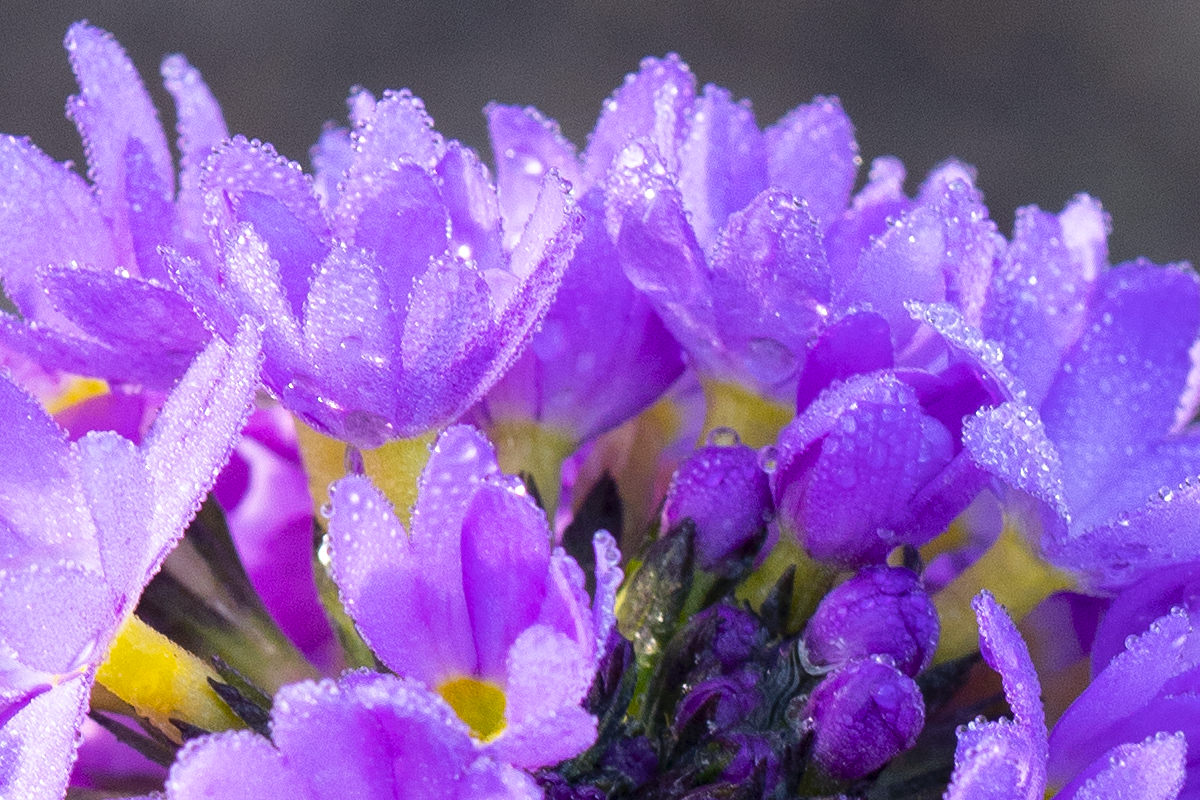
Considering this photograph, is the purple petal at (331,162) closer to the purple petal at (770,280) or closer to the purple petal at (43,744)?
the purple petal at (770,280)

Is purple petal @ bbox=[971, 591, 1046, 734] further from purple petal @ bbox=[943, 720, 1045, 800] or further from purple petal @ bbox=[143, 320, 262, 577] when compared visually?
purple petal @ bbox=[143, 320, 262, 577]

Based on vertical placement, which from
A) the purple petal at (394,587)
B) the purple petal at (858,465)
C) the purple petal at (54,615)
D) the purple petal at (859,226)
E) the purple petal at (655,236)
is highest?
the purple petal at (859,226)

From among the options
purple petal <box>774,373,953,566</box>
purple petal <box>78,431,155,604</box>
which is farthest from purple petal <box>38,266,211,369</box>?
purple petal <box>774,373,953,566</box>

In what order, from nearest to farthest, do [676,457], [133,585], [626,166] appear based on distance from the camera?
[133,585], [626,166], [676,457]

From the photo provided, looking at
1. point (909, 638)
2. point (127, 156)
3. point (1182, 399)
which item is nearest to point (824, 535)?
point (909, 638)

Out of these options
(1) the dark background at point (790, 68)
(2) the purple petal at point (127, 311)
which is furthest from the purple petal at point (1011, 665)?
(1) the dark background at point (790, 68)

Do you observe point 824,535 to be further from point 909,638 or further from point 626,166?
point 626,166
